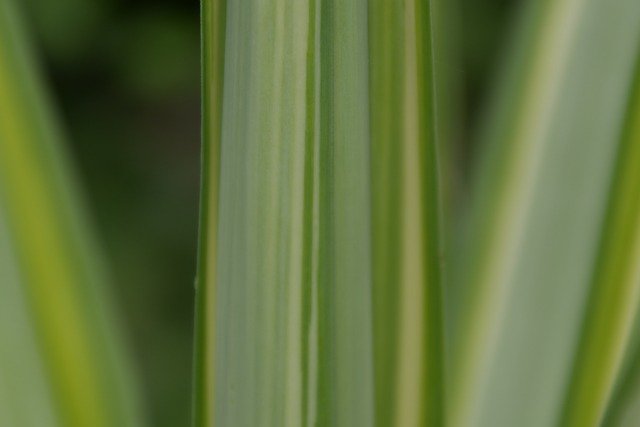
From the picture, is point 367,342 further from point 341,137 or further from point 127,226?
point 127,226

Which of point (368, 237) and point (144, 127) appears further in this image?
point (144, 127)

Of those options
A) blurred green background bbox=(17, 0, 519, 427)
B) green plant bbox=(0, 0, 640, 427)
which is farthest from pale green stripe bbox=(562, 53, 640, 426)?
blurred green background bbox=(17, 0, 519, 427)

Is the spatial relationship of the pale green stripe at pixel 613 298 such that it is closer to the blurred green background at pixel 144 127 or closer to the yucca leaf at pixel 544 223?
the yucca leaf at pixel 544 223

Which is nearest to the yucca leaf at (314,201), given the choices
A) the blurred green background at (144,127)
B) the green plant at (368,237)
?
the green plant at (368,237)

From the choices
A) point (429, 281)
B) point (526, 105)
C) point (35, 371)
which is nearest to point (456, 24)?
point (526, 105)

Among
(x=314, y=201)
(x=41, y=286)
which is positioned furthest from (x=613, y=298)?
(x=41, y=286)

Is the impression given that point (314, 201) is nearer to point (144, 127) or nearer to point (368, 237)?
point (368, 237)
